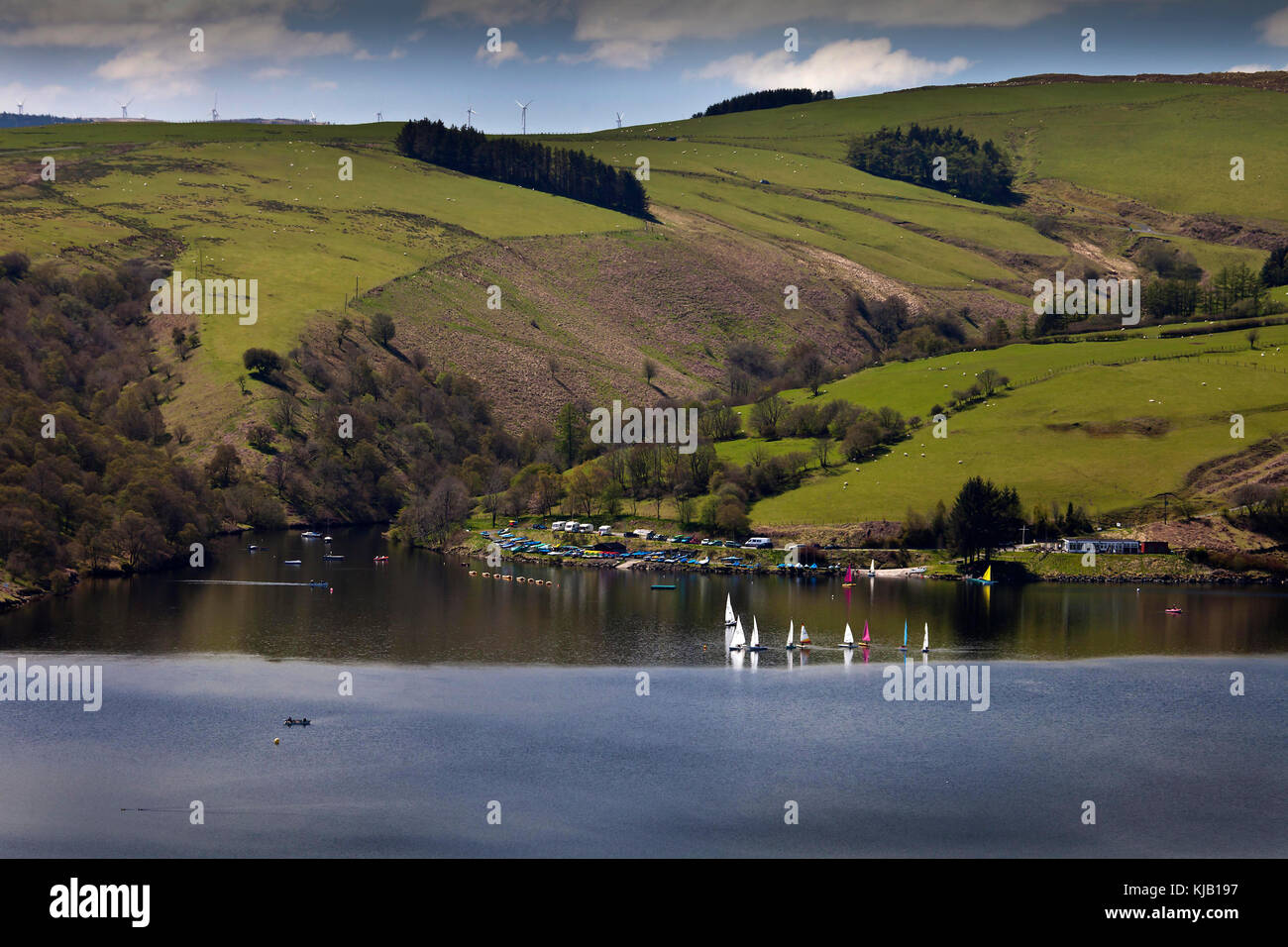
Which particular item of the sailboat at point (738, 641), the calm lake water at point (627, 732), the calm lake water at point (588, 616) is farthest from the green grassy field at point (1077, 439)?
the sailboat at point (738, 641)

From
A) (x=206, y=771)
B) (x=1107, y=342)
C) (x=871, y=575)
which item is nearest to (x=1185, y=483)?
Result: (x=871, y=575)

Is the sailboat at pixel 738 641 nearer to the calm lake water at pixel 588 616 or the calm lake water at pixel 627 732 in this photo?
the calm lake water at pixel 588 616

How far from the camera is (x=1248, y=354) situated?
597 feet

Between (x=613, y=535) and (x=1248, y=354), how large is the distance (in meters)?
90.3

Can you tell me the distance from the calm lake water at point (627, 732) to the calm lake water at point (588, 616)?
21.7 inches

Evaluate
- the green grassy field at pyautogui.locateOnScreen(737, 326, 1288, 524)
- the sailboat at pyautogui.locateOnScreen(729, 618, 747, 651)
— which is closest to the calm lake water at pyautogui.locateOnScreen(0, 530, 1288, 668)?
the sailboat at pyautogui.locateOnScreen(729, 618, 747, 651)

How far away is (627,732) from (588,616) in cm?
4003

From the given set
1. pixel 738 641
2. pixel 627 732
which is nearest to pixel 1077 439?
pixel 738 641

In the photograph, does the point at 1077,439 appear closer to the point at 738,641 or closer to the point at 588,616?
the point at 588,616

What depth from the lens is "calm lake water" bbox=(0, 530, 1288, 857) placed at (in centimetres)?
6325

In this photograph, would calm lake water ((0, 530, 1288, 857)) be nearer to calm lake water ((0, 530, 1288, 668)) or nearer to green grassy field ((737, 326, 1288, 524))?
calm lake water ((0, 530, 1288, 668))

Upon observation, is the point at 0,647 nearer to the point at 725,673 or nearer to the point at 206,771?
the point at 206,771

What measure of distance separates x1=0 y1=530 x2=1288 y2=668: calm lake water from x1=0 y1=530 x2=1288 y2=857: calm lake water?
0.55 metres

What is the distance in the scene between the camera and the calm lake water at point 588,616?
336ft
